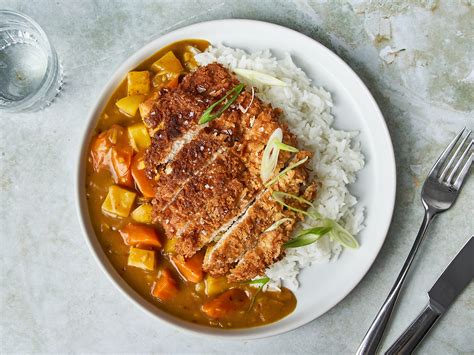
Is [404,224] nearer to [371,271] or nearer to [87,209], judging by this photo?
[371,271]

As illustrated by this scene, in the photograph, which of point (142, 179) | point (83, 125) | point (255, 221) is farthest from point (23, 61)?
point (255, 221)

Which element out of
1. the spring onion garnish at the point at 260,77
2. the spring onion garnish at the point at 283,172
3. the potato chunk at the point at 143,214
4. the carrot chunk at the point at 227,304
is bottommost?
the carrot chunk at the point at 227,304

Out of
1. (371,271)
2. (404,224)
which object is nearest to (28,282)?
(371,271)

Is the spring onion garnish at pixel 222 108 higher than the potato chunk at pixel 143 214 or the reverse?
higher

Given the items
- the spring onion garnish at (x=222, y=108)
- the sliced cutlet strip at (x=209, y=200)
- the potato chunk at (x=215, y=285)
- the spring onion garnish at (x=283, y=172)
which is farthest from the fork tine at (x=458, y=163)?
the potato chunk at (x=215, y=285)

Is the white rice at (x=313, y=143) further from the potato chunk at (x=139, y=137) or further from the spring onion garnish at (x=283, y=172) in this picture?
the potato chunk at (x=139, y=137)

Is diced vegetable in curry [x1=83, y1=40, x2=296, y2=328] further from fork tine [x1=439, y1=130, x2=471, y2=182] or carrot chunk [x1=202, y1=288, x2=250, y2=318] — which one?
fork tine [x1=439, y1=130, x2=471, y2=182]

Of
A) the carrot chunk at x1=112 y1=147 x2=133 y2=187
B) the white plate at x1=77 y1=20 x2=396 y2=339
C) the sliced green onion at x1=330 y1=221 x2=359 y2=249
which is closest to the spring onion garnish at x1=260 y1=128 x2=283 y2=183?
the sliced green onion at x1=330 y1=221 x2=359 y2=249

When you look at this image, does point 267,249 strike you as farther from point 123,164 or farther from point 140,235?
point 123,164
